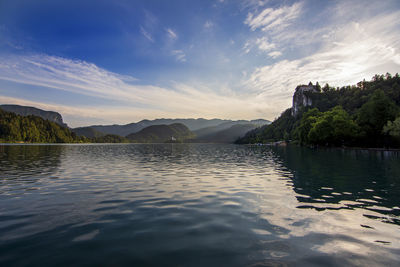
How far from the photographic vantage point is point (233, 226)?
10977mm

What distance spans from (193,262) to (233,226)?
4.06 metres

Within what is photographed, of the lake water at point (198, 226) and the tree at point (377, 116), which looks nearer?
the lake water at point (198, 226)

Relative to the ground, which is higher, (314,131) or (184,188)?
(314,131)

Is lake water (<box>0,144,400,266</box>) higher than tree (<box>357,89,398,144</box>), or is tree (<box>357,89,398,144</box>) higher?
tree (<box>357,89,398,144</box>)

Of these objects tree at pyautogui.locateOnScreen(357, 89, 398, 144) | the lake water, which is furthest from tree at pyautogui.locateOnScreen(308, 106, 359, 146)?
the lake water

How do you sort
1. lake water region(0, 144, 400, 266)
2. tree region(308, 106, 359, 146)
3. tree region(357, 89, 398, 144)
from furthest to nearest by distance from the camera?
tree region(308, 106, 359, 146)
tree region(357, 89, 398, 144)
lake water region(0, 144, 400, 266)

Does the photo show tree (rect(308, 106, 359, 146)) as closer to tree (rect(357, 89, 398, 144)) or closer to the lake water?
tree (rect(357, 89, 398, 144))

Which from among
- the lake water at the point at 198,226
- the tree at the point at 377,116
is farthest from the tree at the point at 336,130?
the lake water at the point at 198,226

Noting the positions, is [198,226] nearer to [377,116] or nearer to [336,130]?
[336,130]

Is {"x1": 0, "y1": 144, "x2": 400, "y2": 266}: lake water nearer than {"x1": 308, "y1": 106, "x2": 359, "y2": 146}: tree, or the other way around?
{"x1": 0, "y1": 144, "x2": 400, "y2": 266}: lake water

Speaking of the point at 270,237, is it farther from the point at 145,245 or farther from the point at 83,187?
the point at 83,187

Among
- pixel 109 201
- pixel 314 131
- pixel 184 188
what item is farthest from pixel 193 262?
pixel 314 131

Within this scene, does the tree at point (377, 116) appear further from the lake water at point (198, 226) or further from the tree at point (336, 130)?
the lake water at point (198, 226)

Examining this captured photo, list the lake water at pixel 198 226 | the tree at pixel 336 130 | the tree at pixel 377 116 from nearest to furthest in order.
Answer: the lake water at pixel 198 226 → the tree at pixel 377 116 → the tree at pixel 336 130
